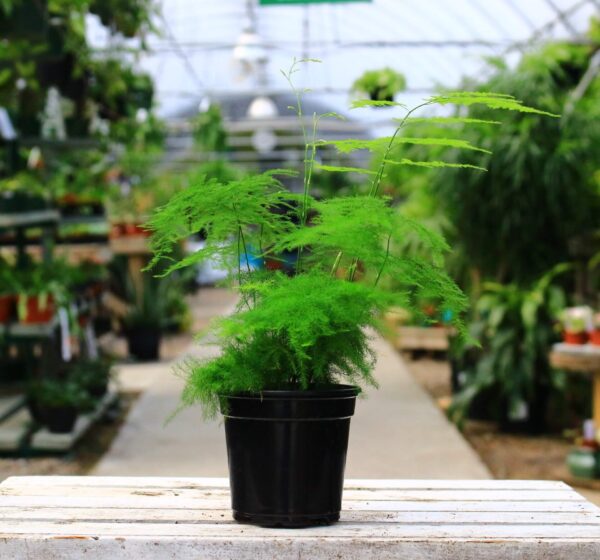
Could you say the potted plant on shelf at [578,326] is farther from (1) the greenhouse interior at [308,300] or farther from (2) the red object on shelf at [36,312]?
(2) the red object on shelf at [36,312]

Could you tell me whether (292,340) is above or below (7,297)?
above

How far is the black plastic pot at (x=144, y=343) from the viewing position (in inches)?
388

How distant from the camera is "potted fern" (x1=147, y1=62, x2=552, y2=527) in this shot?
2021 mm

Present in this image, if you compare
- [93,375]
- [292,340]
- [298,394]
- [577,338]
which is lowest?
[93,375]

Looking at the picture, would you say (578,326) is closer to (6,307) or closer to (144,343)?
(6,307)

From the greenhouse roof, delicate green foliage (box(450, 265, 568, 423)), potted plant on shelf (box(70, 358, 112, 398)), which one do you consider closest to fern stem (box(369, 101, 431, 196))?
delicate green foliage (box(450, 265, 568, 423))

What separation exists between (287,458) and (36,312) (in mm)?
4190

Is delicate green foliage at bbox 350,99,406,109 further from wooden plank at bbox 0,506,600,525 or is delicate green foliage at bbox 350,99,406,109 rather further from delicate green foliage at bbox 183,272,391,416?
wooden plank at bbox 0,506,600,525

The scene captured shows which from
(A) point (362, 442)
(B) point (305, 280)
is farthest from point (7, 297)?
(B) point (305, 280)

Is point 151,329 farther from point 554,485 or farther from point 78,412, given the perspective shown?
point 554,485

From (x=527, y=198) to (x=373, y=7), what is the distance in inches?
377

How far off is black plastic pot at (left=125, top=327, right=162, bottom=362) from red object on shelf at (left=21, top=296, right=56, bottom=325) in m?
3.77

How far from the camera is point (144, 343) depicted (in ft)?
32.6

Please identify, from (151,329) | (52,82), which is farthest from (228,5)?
(52,82)
